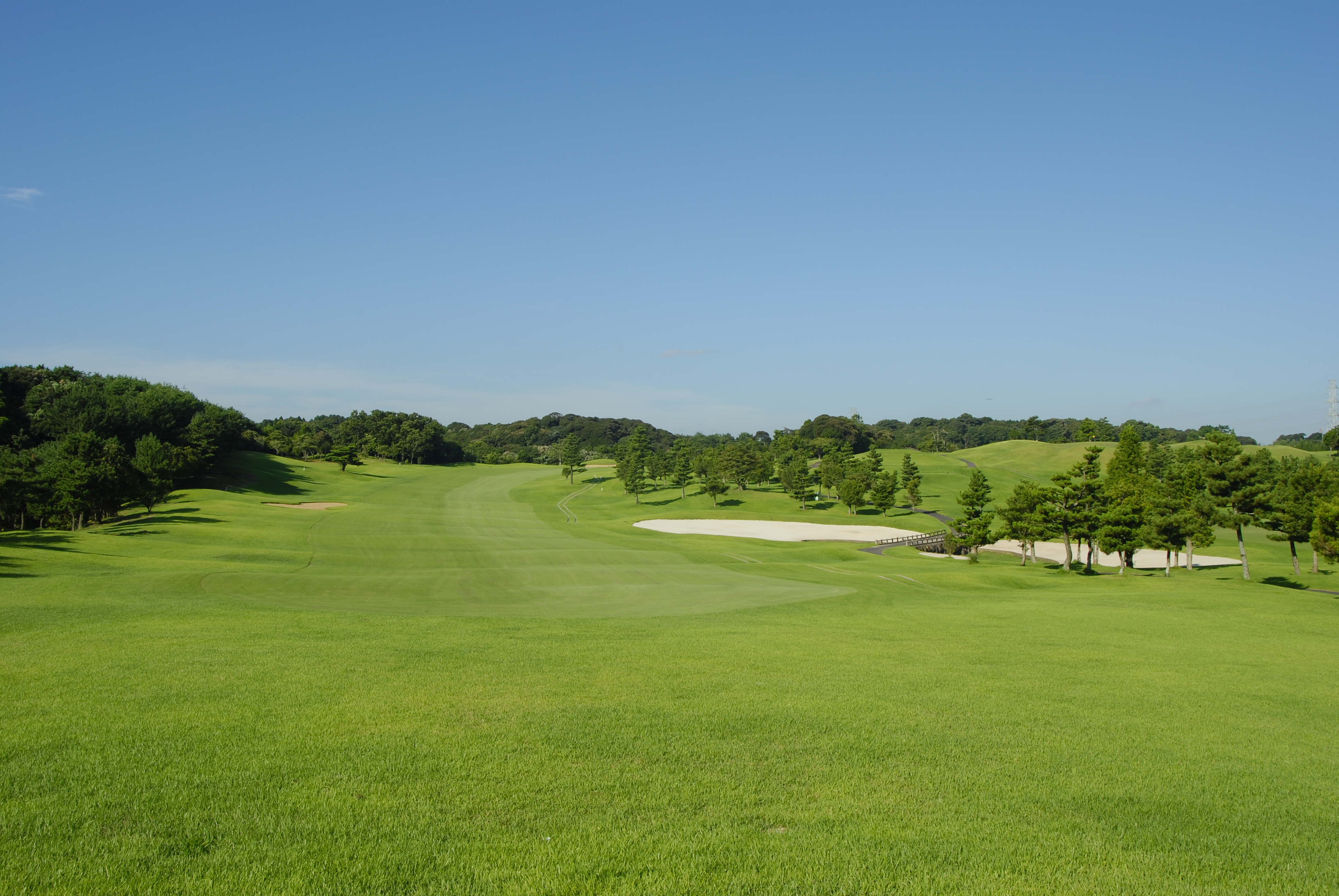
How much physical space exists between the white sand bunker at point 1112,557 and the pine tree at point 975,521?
595cm

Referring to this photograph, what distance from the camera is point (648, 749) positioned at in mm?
9023

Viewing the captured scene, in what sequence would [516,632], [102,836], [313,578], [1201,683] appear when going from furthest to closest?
1. [313,578]
2. [516,632]
3. [1201,683]
4. [102,836]

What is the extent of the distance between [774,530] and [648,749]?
68683 mm

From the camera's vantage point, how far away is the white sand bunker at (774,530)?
72.6m

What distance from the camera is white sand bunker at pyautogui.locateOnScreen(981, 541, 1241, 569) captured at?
6594 centimetres

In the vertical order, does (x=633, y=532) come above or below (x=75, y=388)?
below

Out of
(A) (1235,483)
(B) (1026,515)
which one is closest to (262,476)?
(B) (1026,515)

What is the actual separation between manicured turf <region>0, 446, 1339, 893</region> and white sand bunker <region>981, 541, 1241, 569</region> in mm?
46696

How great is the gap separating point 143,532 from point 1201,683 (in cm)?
5287

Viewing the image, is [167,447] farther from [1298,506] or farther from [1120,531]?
[1298,506]

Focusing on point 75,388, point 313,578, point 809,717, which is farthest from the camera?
point 75,388

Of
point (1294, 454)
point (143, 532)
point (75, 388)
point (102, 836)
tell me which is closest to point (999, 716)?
point (102, 836)

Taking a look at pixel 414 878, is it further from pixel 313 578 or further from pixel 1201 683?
pixel 313 578

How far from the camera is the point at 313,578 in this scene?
29734 mm
